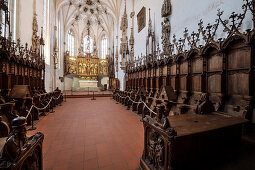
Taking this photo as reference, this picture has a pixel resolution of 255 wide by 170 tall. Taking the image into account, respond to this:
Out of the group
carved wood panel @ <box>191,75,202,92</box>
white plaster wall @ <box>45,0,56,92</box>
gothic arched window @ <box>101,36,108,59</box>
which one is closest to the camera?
carved wood panel @ <box>191,75,202,92</box>

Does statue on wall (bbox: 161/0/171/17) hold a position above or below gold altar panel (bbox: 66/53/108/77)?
above

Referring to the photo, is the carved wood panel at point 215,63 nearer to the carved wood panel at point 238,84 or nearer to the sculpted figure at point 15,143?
the carved wood panel at point 238,84

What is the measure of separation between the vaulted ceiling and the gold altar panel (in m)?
5.98

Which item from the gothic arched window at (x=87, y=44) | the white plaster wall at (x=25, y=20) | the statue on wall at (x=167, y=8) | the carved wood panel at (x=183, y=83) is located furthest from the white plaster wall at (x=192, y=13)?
the gothic arched window at (x=87, y=44)

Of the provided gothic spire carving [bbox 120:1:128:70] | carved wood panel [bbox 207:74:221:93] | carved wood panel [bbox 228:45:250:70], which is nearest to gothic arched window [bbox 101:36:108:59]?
gothic spire carving [bbox 120:1:128:70]

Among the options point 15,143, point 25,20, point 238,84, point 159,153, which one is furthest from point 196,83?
point 25,20

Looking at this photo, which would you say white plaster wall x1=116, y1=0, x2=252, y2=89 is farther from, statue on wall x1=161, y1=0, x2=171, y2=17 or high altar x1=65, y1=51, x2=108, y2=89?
high altar x1=65, y1=51, x2=108, y2=89

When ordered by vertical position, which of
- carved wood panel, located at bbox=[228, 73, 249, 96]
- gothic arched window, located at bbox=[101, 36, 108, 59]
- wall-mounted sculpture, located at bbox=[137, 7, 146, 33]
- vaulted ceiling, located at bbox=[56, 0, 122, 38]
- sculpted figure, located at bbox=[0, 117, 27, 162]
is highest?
vaulted ceiling, located at bbox=[56, 0, 122, 38]

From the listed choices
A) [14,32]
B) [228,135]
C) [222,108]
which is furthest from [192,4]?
[14,32]

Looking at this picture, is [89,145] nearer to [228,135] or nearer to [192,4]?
[228,135]

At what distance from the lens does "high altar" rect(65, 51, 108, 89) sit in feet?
66.1

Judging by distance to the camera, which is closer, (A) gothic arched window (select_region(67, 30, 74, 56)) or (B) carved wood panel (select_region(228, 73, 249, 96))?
(B) carved wood panel (select_region(228, 73, 249, 96))

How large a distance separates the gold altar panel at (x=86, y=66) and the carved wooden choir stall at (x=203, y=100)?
15083mm

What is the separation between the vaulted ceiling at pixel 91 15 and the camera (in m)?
18.1
